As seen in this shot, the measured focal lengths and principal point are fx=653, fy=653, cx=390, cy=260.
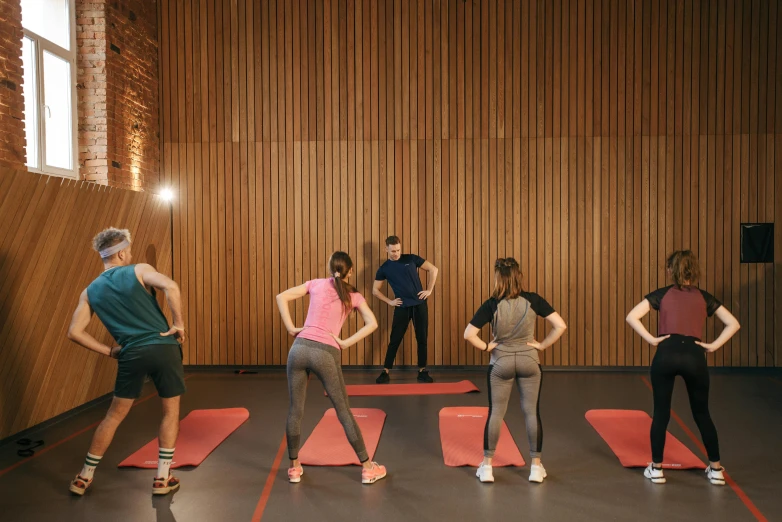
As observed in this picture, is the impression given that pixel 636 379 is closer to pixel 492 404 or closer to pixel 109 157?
pixel 492 404

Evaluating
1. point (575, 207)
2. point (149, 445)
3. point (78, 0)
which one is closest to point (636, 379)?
point (575, 207)

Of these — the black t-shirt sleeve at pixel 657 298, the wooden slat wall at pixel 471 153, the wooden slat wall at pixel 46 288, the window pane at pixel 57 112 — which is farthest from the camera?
the wooden slat wall at pixel 471 153

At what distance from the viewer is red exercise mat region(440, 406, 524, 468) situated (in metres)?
4.85

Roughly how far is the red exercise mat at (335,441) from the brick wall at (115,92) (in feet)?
12.7

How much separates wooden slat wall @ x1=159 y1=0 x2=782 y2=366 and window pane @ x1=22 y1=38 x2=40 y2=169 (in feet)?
7.50

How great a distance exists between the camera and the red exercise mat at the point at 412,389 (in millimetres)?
7211

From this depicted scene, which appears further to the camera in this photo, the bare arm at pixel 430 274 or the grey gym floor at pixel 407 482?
the bare arm at pixel 430 274

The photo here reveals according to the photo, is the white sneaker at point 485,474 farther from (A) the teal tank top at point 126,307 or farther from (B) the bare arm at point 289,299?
(A) the teal tank top at point 126,307

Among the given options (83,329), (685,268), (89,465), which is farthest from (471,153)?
(89,465)

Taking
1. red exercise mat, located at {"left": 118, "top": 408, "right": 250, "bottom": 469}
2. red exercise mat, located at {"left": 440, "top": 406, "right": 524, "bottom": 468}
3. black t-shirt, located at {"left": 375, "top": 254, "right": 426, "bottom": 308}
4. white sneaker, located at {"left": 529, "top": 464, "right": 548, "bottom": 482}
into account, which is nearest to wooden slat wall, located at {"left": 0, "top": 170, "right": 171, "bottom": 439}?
red exercise mat, located at {"left": 118, "top": 408, "right": 250, "bottom": 469}

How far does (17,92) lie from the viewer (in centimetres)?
580

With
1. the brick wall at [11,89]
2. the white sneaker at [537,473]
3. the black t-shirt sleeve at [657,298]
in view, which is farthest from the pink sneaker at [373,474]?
the brick wall at [11,89]

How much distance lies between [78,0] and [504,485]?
22.0ft

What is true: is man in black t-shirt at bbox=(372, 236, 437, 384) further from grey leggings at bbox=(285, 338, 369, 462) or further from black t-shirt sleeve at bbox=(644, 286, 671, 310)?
black t-shirt sleeve at bbox=(644, 286, 671, 310)
